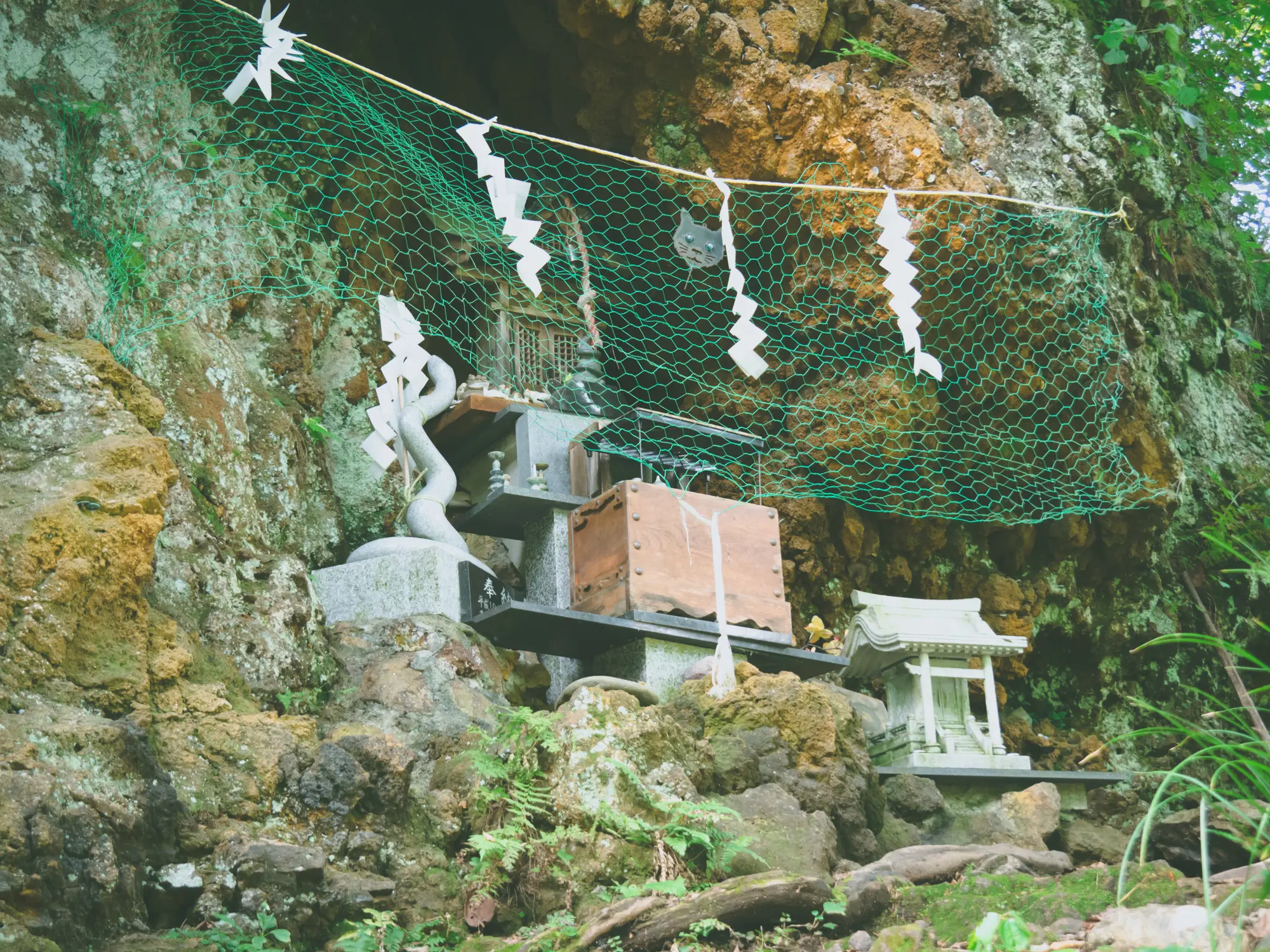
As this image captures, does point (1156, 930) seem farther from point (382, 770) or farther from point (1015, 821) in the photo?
point (1015, 821)

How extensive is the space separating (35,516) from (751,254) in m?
5.72

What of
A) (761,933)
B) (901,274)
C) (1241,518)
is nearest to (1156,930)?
(761,933)

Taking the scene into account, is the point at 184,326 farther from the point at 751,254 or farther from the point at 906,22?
the point at 906,22

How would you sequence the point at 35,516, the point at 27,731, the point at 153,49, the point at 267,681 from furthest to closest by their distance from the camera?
the point at 153,49, the point at 267,681, the point at 35,516, the point at 27,731

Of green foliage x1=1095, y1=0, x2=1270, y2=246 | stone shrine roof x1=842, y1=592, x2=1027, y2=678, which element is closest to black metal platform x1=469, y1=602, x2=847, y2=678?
stone shrine roof x1=842, y1=592, x2=1027, y2=678

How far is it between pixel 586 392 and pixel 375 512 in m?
1.68

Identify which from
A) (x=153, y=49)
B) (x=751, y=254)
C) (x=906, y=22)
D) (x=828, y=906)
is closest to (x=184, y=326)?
(x=153, y=49)

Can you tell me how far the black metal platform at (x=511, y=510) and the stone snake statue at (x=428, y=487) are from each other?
0.67 ft

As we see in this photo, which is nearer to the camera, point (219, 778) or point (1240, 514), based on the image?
point (219, 778)

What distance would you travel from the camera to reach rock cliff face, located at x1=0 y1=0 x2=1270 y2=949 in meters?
4.73

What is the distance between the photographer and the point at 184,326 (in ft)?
24.0

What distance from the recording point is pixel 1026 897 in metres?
4.52

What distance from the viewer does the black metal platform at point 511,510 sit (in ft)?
27.5

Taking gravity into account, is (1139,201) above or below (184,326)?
above
